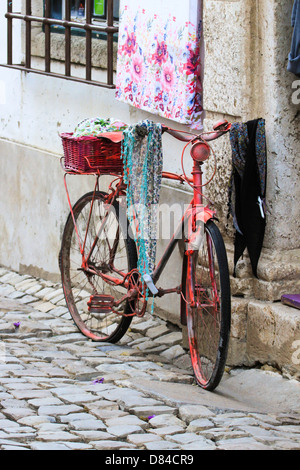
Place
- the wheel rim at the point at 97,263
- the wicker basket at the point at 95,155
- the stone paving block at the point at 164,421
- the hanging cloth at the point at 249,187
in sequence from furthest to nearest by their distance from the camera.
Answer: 1. the wheel rim at the point at 97,263
2. the wicker basket at the point at 95,155
3. the hanging cloth at the point at 249,187
4. the stone paving block at the point at 164,421

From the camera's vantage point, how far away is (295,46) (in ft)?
16.0

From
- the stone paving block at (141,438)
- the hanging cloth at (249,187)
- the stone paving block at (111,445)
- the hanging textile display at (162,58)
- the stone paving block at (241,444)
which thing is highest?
the hanging textile display at (162,58)

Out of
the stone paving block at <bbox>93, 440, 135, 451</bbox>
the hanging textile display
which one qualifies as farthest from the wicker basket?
the stone paving block at <bbox>93, 440, 135, 451</bbox>

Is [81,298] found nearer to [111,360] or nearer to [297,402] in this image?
[111,360]

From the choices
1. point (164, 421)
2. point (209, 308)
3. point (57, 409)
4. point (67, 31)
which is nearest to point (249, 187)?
point (209, 308)

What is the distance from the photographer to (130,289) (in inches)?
225

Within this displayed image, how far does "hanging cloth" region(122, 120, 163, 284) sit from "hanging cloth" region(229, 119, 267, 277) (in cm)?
43

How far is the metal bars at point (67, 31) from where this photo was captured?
6688 millimetres

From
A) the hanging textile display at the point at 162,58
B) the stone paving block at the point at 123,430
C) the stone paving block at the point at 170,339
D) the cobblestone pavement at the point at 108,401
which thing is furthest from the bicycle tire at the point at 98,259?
the stone paving block at the point at 123,430

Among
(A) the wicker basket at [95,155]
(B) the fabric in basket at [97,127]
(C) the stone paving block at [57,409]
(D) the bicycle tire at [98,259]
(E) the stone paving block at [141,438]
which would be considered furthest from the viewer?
(D) the bicycle tire at [98,259]

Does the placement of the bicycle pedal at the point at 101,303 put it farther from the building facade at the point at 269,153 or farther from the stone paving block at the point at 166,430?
the stone paving block at the point at 166,430

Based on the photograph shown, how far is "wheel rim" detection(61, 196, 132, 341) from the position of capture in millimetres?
6000

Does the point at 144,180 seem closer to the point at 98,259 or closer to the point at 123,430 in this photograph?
the point at 98,259
